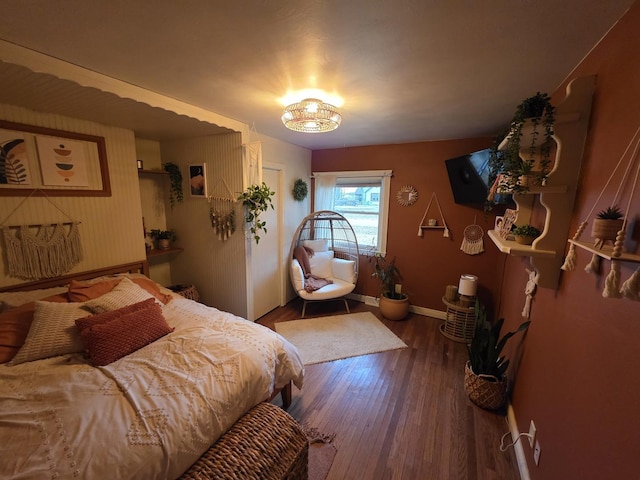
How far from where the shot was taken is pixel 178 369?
1.44 m

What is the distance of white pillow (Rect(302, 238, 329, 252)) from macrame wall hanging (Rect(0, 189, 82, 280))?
99.4 inches

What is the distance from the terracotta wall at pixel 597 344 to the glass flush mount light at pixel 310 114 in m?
1.35

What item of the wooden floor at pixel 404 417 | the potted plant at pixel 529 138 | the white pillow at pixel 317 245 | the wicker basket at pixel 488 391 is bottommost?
the wooden floor at pixel 404 417

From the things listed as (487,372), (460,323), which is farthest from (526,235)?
(460,323)

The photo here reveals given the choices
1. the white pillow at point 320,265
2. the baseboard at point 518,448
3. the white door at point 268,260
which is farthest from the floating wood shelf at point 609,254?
the white pillow at point 320,265

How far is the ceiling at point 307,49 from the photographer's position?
1011 millimetres

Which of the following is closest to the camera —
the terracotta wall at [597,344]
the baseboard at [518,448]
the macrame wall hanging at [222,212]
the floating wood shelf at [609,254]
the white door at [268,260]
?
the floating wood shelf at [609,254]

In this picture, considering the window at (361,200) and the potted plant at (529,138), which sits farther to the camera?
the window at (361,200)

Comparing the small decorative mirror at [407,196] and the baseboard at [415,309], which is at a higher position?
the small decorative mirror at [407,196]

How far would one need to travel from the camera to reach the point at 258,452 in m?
1.25

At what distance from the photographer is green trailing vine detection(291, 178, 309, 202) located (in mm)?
3732

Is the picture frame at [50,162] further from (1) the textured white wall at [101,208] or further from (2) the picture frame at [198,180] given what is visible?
(2) the picture frame at [198,180]

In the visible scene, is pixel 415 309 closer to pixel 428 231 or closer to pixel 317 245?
pixel 428 231

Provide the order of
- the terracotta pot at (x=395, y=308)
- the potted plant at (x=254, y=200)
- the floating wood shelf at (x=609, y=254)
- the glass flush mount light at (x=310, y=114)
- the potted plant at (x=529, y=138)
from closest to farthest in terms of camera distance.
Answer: the floating wood shelf at (x=609, y=254) → the potted plant at (x=529, y=138) → the glass flush mount light at (x=310, y=114) → the potted plant at (x=254, y=200) → the terracotta pot at (x=395, y=308)
